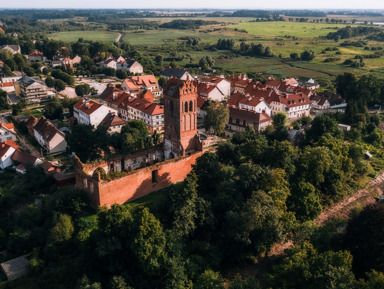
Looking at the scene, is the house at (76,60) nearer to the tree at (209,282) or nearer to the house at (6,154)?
the house at (6,154)

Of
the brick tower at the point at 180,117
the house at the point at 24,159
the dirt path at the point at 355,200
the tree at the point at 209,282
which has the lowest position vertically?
the dirt path at the point at 355,200

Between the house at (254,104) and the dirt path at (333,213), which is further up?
the house at (254,104)

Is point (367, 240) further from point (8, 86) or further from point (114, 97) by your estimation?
point (8, 86)

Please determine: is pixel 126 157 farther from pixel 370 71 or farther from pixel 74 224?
pixel 370 71

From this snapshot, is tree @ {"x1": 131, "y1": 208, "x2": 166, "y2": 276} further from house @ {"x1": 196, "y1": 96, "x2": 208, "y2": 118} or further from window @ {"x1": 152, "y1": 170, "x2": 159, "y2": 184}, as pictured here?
house @ {"x1": 196, "y1": 96, "x2": 208, "y2": 118}

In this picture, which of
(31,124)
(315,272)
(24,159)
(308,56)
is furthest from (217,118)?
(308,56)

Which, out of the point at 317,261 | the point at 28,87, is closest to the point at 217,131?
the point at 317,261

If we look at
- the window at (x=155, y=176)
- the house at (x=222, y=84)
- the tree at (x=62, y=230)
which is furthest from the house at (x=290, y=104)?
the tree at (x=62, y=230)
